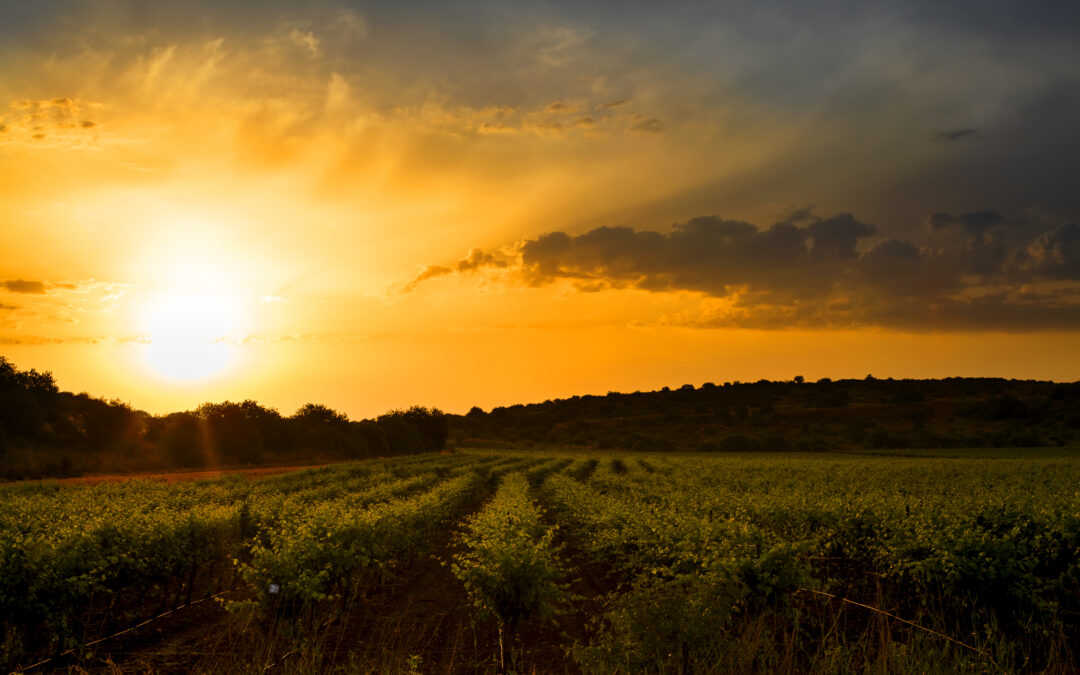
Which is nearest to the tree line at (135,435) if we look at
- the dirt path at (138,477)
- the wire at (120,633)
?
the dirt path at (138,477)

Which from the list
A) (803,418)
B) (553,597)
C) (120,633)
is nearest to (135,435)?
(120,633)

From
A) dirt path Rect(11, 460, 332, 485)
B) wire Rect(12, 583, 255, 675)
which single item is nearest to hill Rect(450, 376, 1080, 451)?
dirt path Rect(11, 460, 332, 485)

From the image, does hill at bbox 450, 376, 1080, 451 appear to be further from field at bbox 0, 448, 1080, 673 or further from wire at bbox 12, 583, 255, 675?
wire at bbox 12, 583, 255, 675

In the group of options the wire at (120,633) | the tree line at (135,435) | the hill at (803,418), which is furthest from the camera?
the hill at (803,418)

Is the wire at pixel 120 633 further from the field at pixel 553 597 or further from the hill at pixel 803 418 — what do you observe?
the hill at pixel 803 418

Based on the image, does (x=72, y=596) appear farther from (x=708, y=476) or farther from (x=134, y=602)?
(x=708, y=476)

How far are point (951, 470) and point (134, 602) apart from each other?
1980 inches

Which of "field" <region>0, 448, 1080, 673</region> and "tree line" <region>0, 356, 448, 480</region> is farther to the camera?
"tree line" <region>0, 356, 448, 480</region>

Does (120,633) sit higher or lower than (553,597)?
lower

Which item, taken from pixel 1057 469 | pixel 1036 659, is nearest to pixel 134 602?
pixel 1036 659

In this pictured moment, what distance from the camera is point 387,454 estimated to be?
10581 centimetres

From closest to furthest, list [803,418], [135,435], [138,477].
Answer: [138,477]
[135,435]
[803,418]

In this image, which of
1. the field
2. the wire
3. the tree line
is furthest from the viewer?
the tree line

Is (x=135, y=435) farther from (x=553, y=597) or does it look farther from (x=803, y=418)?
(x=803, y=418)
